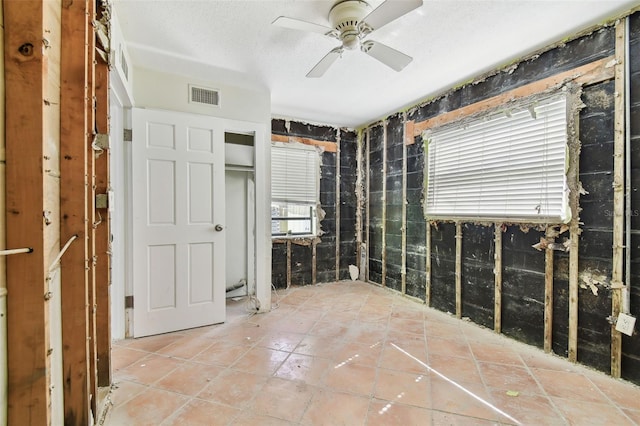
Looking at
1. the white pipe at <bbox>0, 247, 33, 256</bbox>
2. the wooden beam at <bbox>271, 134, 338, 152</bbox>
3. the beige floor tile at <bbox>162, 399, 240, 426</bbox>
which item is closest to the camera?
the white pipe at <bbox>0, 247, 33, 256</bbox>

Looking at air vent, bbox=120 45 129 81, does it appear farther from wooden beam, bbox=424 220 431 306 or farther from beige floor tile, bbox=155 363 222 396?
wooden beam, bbox=424 220 431 306

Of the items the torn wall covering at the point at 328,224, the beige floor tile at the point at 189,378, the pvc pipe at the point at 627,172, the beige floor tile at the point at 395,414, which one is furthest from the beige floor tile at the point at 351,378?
the torn wall covering at the point at 328,224

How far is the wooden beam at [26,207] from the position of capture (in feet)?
2.85

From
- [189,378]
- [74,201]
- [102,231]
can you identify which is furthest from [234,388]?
[74,201]

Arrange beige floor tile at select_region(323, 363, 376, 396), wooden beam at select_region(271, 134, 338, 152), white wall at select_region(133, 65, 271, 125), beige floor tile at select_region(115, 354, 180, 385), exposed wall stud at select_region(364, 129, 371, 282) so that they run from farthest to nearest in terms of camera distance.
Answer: exposed wall stud at select_region(364, 129, 371, 282) < wooden beam at select_region(271, 134, 338, 152) < white wall at select_region(133, 65, 271, 125) < beige floor tile at select_region(115, 354, 180, 385) < beige floor tile at select_region(323, 363, 376, 396)

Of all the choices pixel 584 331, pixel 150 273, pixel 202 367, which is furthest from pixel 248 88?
pixel 584 331

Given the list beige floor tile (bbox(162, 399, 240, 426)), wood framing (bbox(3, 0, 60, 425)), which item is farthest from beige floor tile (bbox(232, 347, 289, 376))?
wood framing (bbox(3, 0, 60, 425))

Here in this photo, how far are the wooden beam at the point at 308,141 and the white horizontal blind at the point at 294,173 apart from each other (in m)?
0.07

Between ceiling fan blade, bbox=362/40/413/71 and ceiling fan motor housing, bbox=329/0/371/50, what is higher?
ceiling fan motor housing, bbox=329/0/371/50

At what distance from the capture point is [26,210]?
898 millimetres

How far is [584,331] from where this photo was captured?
7.05 ft

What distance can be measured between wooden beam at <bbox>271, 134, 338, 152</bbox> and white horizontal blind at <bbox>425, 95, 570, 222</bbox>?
1553 mm

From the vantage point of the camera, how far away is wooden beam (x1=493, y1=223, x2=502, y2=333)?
268cm

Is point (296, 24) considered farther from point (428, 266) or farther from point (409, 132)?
point (428, 266)
